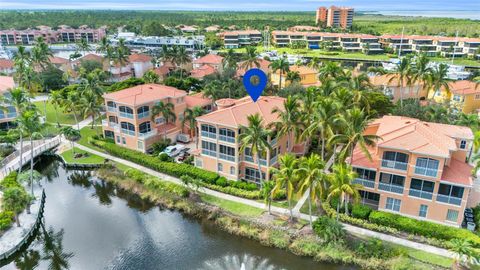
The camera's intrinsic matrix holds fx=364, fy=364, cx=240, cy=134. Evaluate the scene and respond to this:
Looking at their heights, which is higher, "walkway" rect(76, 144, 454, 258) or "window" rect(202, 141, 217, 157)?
"window" rect(202, 141, 217, 157)

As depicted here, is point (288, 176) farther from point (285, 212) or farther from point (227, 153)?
point (227, 153)

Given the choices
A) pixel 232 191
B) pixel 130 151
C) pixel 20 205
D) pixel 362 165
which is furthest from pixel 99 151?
pixel 362 165

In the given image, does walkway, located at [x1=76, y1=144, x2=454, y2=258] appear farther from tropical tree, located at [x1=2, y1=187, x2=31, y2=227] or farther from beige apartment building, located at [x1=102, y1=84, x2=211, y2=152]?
tropical tree, located at [x1=2, y1=187, x2=31, y2=227]

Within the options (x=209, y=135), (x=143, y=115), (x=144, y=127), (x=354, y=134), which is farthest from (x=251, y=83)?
(x=144, y=127)

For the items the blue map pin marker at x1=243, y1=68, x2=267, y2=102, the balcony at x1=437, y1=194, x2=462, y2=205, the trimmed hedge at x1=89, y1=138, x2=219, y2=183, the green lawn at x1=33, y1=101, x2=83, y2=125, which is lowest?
the green lawn at x1=33, y1=101, x2=83, y2=125

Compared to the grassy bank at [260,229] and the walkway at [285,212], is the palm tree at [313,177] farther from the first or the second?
the walkway at [285,212]

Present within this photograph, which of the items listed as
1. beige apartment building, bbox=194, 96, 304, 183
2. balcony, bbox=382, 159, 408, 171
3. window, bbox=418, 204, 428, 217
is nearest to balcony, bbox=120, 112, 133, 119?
beige apartment building, bbox=194, 96, 304, 183

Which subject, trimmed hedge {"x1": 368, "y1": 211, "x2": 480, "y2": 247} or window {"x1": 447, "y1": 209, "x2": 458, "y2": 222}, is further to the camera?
window {"x1": 447, "y1": 209, "x2": 458, "y2": 222}

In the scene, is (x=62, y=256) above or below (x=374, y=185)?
below

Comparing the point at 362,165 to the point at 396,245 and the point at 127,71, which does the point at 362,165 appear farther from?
the point at 127,71
